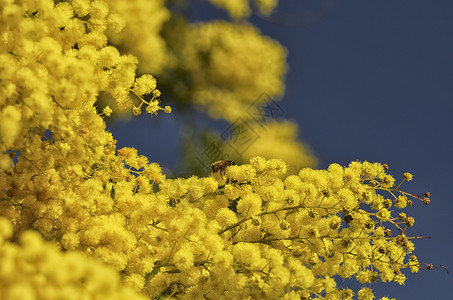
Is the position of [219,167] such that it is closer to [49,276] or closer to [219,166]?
[219,166]

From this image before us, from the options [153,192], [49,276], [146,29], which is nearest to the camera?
[49,276]

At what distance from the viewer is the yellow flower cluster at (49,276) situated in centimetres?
122

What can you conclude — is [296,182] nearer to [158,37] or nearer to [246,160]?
[246,160]

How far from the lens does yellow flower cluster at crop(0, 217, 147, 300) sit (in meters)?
1.22

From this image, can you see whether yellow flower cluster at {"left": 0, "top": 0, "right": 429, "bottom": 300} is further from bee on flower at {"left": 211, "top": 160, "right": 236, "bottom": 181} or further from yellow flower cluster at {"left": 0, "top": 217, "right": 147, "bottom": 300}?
yellow flower cluster at {"left": 0, "top": 217, "right": 147, "bottom": 300}

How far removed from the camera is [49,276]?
1250 mm

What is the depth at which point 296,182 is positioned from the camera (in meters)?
2.74

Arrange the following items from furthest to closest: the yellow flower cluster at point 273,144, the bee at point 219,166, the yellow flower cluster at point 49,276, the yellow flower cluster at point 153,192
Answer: the bee at point 219,166
the yellow flower cluster at point 273,144
the yellow flower cluster at point 153,192
the yellow flower cluster at point 49,276

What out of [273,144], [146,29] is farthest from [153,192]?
[146,29]

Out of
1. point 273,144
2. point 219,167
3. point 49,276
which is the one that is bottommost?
point 49,276

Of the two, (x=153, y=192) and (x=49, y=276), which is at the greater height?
(x=153, y=192)

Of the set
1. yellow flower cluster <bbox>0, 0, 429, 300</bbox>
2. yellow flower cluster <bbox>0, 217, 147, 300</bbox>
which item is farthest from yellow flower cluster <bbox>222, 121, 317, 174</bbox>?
yellow flower cluster <bbox>0, 217, 147, 300</bbox>

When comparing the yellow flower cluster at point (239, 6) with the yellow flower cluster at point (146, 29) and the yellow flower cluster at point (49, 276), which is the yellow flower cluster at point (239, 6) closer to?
the yellow flower cluster at point (146, 29)

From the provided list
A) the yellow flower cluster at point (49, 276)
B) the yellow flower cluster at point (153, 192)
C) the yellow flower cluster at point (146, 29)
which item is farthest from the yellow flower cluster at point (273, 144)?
the yellow flower cluster at point (49, 276)
